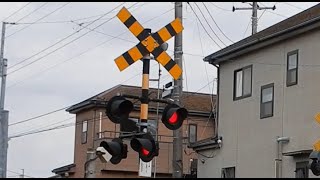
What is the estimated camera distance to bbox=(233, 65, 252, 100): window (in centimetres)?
2847

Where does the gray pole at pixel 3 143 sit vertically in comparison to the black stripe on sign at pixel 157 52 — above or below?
below

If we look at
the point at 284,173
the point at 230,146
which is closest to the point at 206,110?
the point at 230,146

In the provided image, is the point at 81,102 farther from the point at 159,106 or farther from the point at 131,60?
the point at 131,60

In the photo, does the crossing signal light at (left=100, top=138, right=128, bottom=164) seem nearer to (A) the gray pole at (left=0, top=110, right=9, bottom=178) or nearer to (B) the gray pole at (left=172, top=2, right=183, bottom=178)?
(B) the gray pole at (left=172, top=2, right=183, bottom=178)

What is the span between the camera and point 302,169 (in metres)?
24.7

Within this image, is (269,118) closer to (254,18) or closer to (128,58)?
(254,18)

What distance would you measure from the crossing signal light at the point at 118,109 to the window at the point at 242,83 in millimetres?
15643

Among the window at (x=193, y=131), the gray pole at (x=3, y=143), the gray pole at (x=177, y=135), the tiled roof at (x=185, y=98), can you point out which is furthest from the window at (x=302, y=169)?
the window at (x=193, y=131)

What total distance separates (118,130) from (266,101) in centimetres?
1306

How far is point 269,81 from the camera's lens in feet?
89.7

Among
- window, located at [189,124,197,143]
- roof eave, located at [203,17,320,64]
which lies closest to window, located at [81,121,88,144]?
window, located at [189,124,197,143]

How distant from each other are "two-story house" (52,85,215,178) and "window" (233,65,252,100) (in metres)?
9.00

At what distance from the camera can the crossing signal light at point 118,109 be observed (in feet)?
42.7

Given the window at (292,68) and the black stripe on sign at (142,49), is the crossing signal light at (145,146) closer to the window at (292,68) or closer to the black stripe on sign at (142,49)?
the black stripe on sign at (142,49)
